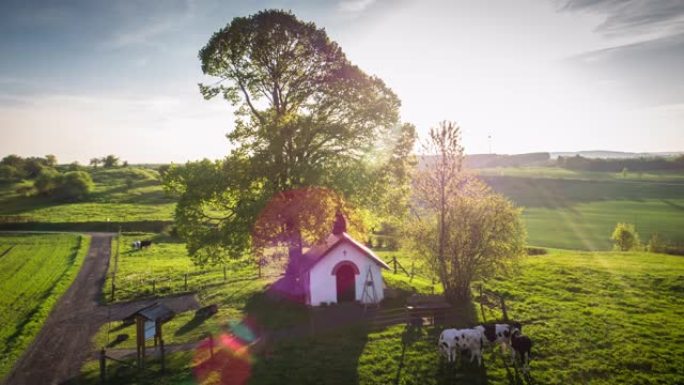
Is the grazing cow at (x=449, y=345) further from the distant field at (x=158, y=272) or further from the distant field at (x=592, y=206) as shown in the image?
the distant field at (x=592, y=206)

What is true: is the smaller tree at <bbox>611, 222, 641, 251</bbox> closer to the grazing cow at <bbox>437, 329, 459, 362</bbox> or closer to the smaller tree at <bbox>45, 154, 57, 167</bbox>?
the grazing cow at <bbox>437, 329, 459, 362</bbox>

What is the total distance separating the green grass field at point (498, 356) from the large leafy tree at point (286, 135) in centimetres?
600

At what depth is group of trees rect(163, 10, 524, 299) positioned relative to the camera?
87.9ft

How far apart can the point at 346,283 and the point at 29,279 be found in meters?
32.3

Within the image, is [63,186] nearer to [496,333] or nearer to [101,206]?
[101,206]

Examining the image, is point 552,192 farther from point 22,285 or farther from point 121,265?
point 22,285

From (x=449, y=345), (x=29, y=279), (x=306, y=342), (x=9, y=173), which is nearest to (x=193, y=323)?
(x=306, y=342)

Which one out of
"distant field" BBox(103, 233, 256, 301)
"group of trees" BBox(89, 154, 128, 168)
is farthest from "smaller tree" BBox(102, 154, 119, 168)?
"distant field" BBox(103, 233, 256, 301)

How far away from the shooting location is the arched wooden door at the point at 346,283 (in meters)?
28.5

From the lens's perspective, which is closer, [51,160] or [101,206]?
[101,206]

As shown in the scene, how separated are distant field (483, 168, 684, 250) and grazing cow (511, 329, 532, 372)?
53.9 metres

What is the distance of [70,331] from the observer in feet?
88.2

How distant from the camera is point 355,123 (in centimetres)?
2856

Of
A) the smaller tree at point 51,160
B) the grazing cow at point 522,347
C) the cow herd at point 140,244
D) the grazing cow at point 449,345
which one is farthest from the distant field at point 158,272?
the smaller tree at point 51,160
